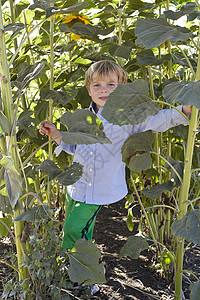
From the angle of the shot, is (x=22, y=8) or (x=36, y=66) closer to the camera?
(x=36, y=66)

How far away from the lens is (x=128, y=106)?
1115 mm

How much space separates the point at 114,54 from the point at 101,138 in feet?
1.89

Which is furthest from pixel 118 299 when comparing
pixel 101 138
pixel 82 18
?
pixel 82 18

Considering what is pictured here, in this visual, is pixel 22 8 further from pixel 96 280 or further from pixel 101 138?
pixel 96 280

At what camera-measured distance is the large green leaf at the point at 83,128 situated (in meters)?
1.07

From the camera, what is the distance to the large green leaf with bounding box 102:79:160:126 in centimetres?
109

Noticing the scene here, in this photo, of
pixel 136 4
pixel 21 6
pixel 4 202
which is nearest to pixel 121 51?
pixel 136 4

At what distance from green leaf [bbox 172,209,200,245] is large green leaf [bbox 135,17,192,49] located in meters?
0.55

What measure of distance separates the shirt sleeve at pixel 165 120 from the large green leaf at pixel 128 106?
8.7 inches

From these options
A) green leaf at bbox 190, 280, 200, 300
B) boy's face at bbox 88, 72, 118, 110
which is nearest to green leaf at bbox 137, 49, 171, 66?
boy's face at bbox 88, 72, 118, 110

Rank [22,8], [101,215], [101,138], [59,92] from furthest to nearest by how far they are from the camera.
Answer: [101,215], [22,8], [59,92], [101,138]

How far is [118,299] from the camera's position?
161 cm

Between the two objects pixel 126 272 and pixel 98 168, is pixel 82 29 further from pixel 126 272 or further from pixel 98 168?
pixel 126 272

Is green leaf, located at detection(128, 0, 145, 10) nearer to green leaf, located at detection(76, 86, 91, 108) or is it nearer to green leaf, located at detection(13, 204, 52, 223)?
green leaf, located at detection(76, 86, 91, 108)
